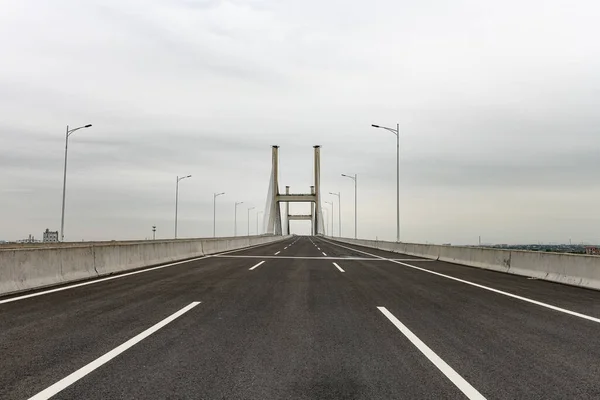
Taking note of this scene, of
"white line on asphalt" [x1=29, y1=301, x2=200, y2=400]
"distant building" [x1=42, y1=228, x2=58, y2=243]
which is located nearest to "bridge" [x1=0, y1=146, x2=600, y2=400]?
"white line on asphalt" [x1=29, y1=301, x2=200, y2=400]

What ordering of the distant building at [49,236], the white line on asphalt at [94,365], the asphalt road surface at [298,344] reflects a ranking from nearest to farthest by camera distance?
1. the white line on asphalt at [94,365]
2. the asphalt road surface at [298,344]
3. the distant building at [49,236]

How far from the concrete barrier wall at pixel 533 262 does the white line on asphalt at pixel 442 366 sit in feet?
24.1

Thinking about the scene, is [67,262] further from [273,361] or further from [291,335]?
[273,361]

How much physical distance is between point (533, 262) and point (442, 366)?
1084cm

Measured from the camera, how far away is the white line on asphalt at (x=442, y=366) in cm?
396

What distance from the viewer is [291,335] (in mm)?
6020

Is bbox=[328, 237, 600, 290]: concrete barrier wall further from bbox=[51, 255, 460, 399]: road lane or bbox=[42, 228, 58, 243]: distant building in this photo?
bbox=[42, 228, 58, 243]: distant building

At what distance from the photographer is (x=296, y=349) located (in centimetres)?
533

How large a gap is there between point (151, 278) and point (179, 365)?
852 cm

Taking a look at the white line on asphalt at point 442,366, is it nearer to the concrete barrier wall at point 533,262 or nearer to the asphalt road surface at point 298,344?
the asphalt road surface at point 298,344

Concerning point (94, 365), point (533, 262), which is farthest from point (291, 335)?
point (533, 262)

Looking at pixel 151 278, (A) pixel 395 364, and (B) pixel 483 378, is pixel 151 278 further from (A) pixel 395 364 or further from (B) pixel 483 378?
(B) pixel 483 378

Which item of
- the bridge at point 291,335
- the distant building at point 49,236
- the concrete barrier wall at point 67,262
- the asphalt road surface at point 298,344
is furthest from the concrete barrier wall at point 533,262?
the distant building at point 49,236

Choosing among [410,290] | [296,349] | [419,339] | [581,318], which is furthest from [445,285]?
[296,349]
